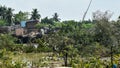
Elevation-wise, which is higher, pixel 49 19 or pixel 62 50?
pixel 49 19

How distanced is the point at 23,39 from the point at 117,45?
2322cm

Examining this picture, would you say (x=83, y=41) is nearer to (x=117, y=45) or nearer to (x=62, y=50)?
(x=117, y=45)

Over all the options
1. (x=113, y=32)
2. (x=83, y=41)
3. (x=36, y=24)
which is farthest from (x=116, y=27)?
(x=36, y=24)

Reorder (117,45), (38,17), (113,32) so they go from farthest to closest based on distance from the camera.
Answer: (38,17), (113,32), (117,45)

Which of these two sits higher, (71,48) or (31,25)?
(31,25)

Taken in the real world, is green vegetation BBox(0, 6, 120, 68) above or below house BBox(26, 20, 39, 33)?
below

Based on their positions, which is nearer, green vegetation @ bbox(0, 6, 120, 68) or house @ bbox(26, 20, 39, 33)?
green vegetation @ bbox(0, 6, 120, 68)

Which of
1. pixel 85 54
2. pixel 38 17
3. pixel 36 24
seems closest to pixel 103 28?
pixel 85 54

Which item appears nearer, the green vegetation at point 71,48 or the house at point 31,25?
the green vegetation at point 71,48

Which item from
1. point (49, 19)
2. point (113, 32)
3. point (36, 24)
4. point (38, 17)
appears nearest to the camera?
point (113, 32)

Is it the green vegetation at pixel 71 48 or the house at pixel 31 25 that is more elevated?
the house at pixel 31 25

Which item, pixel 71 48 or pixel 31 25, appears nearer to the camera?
pixel 71 48

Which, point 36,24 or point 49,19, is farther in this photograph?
point 49,19

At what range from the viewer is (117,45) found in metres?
30.1
